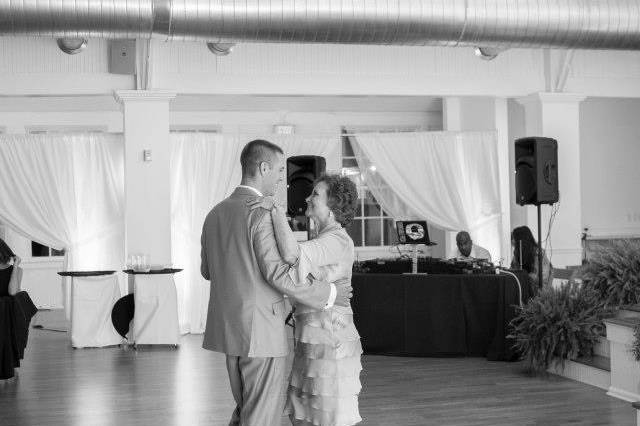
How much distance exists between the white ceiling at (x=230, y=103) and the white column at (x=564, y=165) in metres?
2.04

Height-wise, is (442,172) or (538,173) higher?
(442,172)

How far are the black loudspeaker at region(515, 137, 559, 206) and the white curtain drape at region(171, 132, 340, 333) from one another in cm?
323

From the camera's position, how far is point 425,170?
10.1 meters

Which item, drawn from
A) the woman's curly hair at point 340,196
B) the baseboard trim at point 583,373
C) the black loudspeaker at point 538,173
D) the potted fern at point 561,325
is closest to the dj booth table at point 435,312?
the potted fern at point 561,325

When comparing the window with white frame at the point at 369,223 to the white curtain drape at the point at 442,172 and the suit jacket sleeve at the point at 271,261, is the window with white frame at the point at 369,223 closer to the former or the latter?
the white curtain drape at the point at 442,172

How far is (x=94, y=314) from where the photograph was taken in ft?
28.2

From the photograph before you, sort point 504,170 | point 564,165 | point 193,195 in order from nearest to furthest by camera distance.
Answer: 1. point 193,195
2. point 564,165
3. point 504,170

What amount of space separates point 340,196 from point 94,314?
5.50 metres

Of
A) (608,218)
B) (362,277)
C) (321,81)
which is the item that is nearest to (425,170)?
(321,81)

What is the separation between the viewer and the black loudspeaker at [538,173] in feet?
27.0

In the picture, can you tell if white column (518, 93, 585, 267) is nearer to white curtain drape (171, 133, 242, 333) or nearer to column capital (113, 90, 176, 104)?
white curtain drape (171, 133, 242, 333)

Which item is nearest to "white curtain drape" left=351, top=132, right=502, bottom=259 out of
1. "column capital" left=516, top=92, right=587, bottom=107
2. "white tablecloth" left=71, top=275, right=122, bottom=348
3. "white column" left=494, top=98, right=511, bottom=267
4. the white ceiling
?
"white column" left=494, top=98, right=511, bottom=267

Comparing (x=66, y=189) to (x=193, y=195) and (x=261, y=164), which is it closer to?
(x=193, y=195)

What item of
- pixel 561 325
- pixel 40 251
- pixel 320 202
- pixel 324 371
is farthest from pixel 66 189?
pixel 324 371
